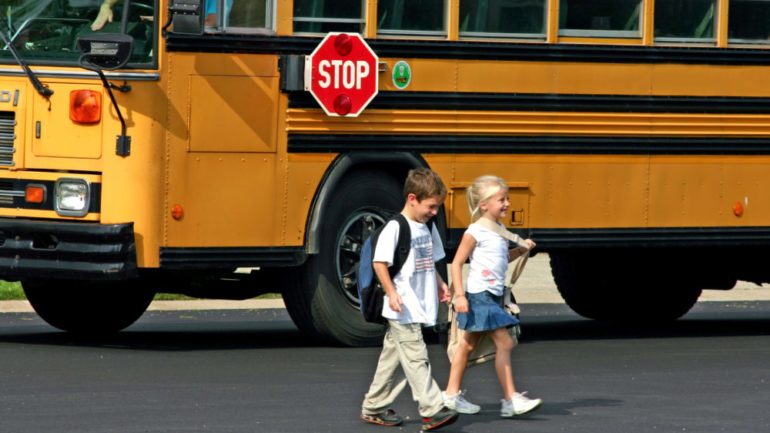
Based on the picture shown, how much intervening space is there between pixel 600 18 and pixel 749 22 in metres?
1.19

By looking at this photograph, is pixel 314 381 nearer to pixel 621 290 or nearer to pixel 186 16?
pixel 186 16

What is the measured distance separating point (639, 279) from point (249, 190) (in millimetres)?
4362

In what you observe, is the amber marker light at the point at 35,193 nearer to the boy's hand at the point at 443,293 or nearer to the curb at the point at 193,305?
the boy's hand at the point at 443,293

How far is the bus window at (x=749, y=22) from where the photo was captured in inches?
501

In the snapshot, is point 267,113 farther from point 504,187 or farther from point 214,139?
point 504,187

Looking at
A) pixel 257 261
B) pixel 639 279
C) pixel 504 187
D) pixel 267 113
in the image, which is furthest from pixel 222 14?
pixel 639 279

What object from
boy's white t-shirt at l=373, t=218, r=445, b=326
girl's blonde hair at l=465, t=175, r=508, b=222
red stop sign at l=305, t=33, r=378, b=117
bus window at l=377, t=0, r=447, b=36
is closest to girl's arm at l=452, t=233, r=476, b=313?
boy's white t-shirt at l=373, t=218, r=445, b=326

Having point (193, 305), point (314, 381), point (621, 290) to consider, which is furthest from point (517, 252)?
point (193, 305)

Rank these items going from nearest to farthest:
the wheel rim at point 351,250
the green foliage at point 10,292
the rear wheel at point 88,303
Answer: the wheel rim at point 351,250 < the rear wheel at point 88,303 < the green foliage at point 10,292

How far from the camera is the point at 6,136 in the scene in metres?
11.0

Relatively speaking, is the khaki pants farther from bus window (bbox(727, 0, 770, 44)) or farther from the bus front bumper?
bus window (bbox(727, 0, 770, 44))

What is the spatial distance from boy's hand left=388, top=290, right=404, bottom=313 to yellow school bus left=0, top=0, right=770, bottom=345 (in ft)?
9.19

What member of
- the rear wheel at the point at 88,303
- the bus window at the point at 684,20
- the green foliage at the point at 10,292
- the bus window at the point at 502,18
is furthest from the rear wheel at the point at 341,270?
the green foliage at the point at 10,292

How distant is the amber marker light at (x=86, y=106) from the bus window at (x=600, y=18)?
10.3 ft
